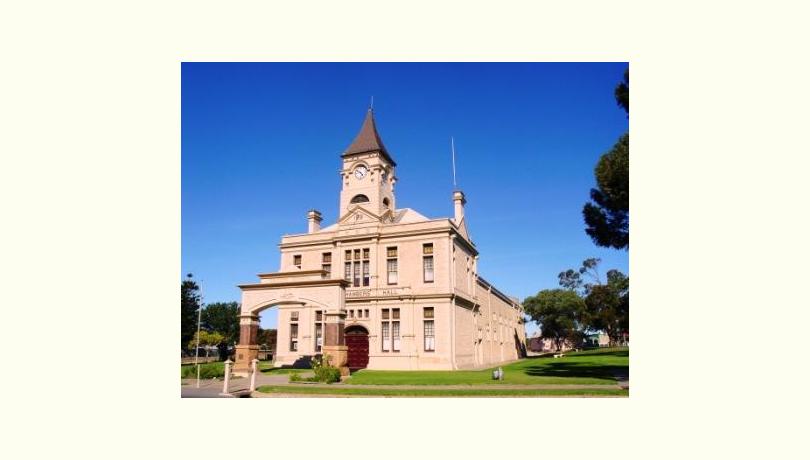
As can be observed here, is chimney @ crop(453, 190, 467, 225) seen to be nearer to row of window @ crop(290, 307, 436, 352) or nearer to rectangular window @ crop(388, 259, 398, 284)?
rectangular window @ crop(388, 259, 398, 284)

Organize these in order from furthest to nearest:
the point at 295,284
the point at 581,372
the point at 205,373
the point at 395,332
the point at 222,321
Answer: the point at 222,321 < the point at 395,332 < the point at 295,284 < the point at 581,372 < the point at 205,373

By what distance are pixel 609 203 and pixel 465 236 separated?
15564 millimetres

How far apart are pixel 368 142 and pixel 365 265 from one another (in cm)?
830

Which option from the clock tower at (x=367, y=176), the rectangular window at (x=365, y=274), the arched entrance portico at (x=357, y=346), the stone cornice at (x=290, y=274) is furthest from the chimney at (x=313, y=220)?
the stone cornice at (x=290, y=274)

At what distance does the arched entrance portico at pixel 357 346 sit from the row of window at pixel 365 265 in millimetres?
2715

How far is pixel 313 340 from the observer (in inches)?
1141

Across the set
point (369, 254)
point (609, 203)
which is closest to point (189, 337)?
point (369, 254)

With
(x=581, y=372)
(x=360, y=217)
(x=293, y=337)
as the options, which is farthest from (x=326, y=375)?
(x=360, y=217)

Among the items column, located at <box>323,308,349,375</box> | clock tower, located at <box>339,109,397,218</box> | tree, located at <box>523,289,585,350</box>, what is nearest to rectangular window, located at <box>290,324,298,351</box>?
clock tower, located at <box>339,109,397,218</box>

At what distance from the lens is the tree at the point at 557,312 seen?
61.5 meters

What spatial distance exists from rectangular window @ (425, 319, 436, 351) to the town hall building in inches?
2.1

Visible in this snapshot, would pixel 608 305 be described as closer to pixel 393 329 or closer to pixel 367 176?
pixel 393 329

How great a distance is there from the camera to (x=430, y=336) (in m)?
27.6

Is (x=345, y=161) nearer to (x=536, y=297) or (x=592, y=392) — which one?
(x=592, y=392)
